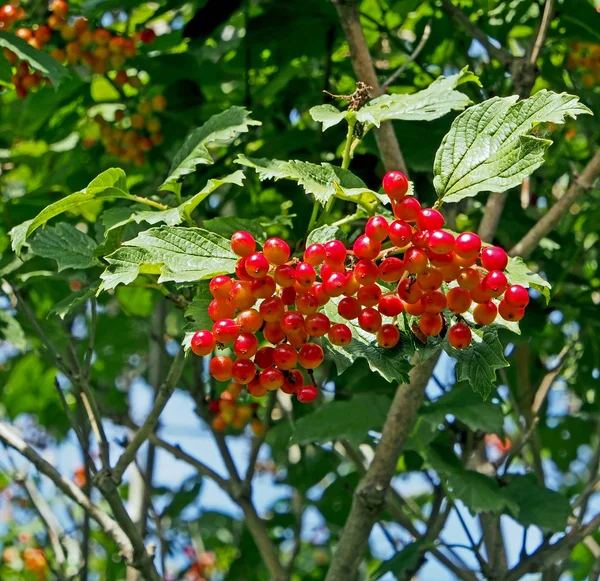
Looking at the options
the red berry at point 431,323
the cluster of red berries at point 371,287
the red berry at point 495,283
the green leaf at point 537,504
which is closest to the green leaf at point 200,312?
the cluster of red berries at point 371,287

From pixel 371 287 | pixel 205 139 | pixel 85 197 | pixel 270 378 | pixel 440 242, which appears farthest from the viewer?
pixel 205 139

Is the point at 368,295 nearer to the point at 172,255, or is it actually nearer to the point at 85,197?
the point at 172,255

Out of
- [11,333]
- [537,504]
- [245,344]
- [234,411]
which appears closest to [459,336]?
[245,344]

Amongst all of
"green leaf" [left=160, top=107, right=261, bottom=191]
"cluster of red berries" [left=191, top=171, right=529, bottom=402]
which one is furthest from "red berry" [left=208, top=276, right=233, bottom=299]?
"green leaf" [left=160, top=107, right=261, bottom=191]

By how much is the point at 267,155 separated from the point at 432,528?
4.09 feet

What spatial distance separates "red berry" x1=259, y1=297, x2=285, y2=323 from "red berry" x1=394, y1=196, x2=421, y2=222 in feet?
0.81

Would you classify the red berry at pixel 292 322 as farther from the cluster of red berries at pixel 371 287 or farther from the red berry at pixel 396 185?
the red berry at pixel 396 185

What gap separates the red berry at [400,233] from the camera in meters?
1.40

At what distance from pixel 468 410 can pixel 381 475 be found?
1.09 ft

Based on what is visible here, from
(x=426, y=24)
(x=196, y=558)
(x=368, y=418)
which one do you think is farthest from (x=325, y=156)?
(x=196, y=558)

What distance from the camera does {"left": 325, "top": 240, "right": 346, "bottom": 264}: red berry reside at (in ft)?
4.79

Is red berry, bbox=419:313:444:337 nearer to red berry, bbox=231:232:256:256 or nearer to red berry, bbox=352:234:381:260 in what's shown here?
red berry, bbox=352:234:381:260

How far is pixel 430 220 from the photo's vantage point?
141 centimetres

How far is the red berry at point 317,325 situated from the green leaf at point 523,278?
329 mm
